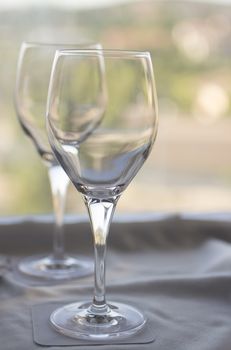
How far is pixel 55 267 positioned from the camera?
0.60m

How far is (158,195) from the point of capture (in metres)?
2.89

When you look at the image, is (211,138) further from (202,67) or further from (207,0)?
(207,0)

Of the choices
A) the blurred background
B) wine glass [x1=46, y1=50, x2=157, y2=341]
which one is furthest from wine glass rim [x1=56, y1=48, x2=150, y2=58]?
the blurred background

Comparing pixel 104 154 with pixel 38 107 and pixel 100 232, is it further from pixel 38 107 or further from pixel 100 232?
pixel 38 107

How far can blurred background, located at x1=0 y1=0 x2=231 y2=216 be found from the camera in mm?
2496

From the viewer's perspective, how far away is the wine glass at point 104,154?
443 millimetres

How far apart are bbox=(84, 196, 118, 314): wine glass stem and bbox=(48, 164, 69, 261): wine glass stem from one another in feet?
0.48

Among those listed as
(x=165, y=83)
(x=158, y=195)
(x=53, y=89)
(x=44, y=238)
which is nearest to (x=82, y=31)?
(x=165, y=83)

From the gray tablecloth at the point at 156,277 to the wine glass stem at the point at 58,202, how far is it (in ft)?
0.14

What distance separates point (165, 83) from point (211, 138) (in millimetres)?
512

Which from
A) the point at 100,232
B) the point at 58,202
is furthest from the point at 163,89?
the point at 100,232

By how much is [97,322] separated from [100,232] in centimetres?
6

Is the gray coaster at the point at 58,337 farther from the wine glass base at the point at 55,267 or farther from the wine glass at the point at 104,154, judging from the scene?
the wine glass base at the point at 55,267

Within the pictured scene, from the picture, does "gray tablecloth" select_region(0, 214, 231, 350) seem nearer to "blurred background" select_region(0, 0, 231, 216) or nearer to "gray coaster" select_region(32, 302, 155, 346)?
"gray coaster" select_region(32, 302, 155, 346)
